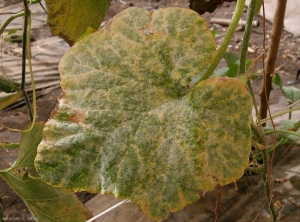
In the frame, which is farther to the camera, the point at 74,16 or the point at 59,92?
the point at 59,92

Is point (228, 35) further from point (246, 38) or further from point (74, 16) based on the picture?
point (74, 16)

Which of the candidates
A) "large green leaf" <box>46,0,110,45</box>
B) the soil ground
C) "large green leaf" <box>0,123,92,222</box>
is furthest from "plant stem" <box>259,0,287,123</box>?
"large green leaf" <box>0,123,92,222</box>

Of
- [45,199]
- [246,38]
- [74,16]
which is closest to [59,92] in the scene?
[74,16]

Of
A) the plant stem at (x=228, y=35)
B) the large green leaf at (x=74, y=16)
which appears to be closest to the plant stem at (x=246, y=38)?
the plant stem at (x=228, y=35)

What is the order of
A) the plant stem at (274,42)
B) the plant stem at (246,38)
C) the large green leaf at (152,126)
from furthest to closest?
the plant stem at (274,42) → the plant stem at (246,38) → the large green leaf at (152,126)

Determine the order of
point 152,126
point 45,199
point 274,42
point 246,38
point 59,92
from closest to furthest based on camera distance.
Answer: point 152,126
point 246,38
point 45,199
point 274,42
point 59,92

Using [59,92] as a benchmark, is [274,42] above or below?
above

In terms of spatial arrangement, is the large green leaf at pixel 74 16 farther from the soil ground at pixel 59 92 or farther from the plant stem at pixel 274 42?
the plant stem at pixel 274 42
